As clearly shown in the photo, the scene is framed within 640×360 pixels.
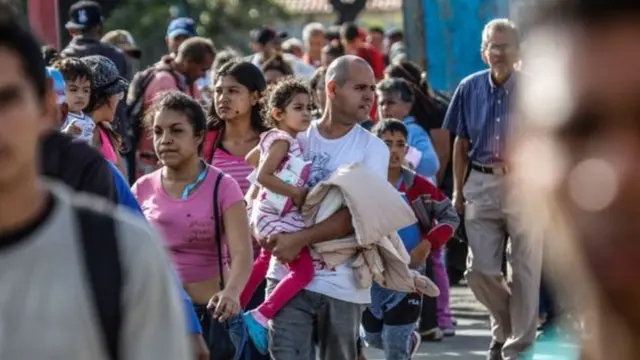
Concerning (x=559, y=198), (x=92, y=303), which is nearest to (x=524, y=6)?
(x=559, y=198)

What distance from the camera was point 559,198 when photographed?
46.7 inches

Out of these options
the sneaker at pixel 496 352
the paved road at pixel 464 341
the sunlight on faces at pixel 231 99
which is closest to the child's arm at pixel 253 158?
the sunlight on faces at pixel 231 99

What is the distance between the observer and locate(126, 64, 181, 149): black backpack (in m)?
A: 12.1

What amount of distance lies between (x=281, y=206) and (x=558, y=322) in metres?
5.87

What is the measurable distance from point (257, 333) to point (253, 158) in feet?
3.54

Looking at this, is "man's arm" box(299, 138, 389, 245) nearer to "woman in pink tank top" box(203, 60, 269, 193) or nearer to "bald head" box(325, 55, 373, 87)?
"bald head" box(325, 55, 373, 87)

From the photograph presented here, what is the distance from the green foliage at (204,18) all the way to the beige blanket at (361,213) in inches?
1007

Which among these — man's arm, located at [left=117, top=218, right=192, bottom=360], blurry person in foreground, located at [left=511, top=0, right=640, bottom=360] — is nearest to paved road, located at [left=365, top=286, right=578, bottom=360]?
man's arm, located at [left=117, top=218, right=192, bottom=360]

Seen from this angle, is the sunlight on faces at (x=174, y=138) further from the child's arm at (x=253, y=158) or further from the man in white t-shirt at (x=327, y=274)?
the child's arm at (x=253, y=158)

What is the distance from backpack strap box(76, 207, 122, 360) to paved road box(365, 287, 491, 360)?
27.8 ft

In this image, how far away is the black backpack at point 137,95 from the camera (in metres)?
12.1

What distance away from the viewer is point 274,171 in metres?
7.29

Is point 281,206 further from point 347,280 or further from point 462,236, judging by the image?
point 462,236

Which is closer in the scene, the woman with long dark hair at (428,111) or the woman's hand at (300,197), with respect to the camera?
the woman's hand at (300,197)
